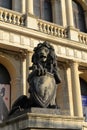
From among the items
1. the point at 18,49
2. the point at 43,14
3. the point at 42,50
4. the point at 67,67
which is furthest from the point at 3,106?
the point at 42,50

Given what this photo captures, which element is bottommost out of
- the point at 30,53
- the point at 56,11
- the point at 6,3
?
the point at 30,53

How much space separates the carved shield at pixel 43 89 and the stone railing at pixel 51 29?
10457 millimetres

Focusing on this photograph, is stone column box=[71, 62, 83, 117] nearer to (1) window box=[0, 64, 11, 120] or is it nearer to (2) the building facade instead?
(2) the building facade

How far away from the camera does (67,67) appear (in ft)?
58.3

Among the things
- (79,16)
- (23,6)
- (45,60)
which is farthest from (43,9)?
(45,60)

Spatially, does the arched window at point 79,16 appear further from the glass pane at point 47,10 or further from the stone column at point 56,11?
the glass pane at point 47,10

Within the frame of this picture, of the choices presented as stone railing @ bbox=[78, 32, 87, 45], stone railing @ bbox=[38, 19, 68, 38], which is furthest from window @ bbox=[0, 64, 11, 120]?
stone railing @ bbox=[78, 32, 87, 45]

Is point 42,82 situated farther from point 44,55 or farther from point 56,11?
point 56,11

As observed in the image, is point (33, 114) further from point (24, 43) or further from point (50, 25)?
point (50, 25)

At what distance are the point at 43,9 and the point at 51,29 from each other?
3.91 metres

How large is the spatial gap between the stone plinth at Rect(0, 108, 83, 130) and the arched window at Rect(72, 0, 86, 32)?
16764 mm

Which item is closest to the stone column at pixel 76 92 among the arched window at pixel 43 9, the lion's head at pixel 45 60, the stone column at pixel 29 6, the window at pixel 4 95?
the window at pixel 4 95

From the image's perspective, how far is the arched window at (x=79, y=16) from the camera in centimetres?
2255

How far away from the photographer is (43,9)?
69.3 ft
